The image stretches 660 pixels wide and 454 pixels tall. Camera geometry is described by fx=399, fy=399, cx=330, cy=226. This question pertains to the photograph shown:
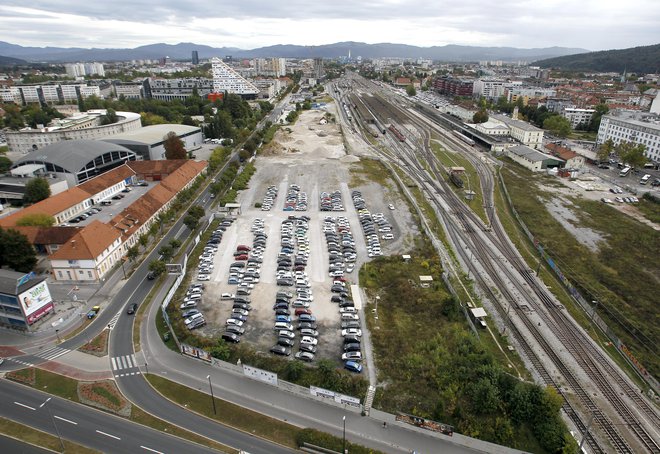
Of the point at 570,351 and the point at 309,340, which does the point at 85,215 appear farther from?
the point at 570,351

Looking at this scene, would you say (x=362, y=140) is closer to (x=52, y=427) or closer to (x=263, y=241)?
(x=263, y=241)

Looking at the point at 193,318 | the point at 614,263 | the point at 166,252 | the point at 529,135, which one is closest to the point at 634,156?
the point at 529,135

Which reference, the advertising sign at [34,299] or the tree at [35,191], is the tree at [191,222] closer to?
the advertising sign at [34,299]

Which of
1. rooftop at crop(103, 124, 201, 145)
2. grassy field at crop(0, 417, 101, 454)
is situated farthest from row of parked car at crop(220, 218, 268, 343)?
rooftop at crop(103, 124, 201, 145)

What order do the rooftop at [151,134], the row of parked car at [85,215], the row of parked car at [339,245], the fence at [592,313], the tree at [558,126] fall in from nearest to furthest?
1. the fence at [592,313]
2. the row of parked car at [339,245]
3. the row of parked car at [85,215]
4. the rooftop at [151,134]
5. the tree at [558,126]

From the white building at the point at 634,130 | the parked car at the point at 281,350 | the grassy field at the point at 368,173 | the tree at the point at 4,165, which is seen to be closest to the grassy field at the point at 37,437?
the parked car at the point at 281,350

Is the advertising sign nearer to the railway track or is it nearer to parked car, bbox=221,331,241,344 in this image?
parked car, bbox=221,331,241,344

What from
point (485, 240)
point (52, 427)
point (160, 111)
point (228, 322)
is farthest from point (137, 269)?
point (160, 111)
